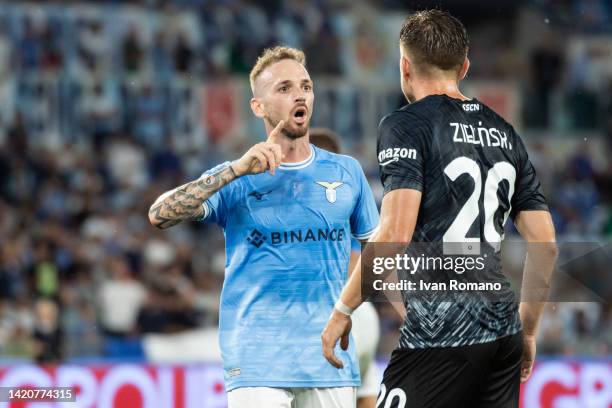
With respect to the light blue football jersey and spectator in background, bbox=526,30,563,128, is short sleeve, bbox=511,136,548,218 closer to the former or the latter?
the light blue football jersey

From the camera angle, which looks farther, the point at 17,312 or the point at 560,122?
the point at 560,122

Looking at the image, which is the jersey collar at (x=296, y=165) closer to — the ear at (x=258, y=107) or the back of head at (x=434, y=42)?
the ear at (x=258, y=107)

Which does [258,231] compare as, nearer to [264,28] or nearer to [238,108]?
[238,108]

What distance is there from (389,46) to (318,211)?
1326 cm

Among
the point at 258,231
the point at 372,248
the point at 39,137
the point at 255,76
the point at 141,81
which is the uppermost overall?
the point at 141,81

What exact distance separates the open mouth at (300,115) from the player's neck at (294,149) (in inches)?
3.4

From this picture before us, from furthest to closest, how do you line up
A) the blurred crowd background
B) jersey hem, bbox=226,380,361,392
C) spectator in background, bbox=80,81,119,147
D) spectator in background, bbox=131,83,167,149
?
spectator in background, bbox=131,83,167,149
spectator in background, bbox=80,81,119,147
the blurred crowd background
jersey hem, bbox=226,380,361,392

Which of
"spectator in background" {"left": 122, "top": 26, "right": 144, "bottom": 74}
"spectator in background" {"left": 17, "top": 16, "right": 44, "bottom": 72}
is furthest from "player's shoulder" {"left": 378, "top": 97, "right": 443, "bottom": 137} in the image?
"spectator in background" {"left": 122, "top": 26, "right": 144, "bottom": 74}

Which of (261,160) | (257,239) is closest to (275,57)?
(261,160)

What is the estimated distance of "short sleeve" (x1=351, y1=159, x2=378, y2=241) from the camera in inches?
209

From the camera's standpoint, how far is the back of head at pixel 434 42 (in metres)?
4.18

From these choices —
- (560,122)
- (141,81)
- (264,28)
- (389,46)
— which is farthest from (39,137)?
(560,122)

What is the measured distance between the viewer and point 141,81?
1566cm

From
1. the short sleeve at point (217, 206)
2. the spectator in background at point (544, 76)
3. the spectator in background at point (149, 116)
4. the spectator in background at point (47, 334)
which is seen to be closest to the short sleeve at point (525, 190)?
the short sleeve at point (217, 206)
